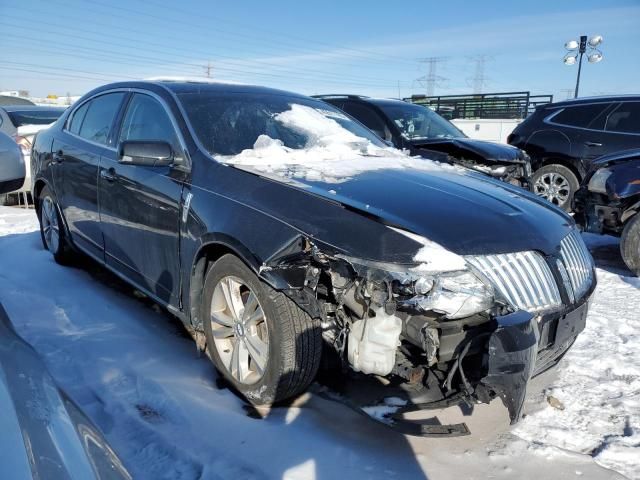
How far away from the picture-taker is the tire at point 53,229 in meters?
4.65

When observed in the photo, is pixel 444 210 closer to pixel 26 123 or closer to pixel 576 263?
pixel 576 263

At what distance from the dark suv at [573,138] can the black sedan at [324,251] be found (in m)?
5.37

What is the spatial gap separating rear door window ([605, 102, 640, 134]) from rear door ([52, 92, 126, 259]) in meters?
7.15

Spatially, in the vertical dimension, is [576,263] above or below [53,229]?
above

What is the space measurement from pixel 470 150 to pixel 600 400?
14.4 ft

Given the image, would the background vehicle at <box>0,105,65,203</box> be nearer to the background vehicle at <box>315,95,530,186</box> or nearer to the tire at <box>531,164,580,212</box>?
the background vehicle at <box>315,95,530,186</box>

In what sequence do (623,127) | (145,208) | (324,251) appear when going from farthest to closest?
1. (623,127)
2. (145,208)
3. (324,251)

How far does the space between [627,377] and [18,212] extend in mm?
7740

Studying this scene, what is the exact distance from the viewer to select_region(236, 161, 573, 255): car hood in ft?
7.24

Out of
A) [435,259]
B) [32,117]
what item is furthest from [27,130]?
[435,259]

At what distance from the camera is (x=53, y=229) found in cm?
482

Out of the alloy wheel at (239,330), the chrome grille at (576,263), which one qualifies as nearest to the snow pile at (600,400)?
the chrome grille at (576,263)

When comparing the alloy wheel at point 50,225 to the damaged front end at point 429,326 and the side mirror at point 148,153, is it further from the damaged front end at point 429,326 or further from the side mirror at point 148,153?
the damaged front end at point 429,326

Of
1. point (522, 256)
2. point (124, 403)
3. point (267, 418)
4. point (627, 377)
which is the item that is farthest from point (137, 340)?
point (627, 377)
